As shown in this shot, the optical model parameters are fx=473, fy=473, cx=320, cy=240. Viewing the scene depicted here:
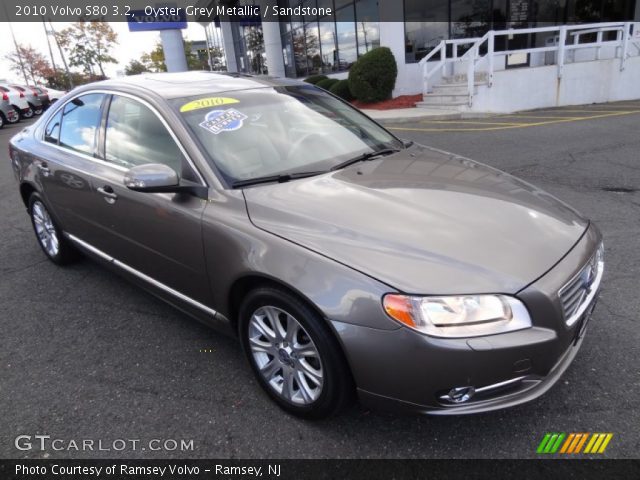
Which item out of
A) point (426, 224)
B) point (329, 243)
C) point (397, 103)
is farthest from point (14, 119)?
point (426, 224)

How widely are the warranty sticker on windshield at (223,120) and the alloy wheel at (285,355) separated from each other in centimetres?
115

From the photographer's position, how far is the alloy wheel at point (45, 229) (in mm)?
4305

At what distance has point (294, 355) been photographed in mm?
2281

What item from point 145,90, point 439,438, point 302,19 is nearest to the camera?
point 439,438

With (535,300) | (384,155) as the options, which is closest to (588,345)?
(535,300)

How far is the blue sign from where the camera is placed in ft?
98.1

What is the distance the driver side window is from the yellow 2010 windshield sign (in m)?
0.18

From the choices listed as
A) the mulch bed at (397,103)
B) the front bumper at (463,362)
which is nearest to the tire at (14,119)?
the mulch bed at (397,103)

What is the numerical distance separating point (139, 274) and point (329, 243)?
5.52 ft

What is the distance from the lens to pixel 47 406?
8.57 ft

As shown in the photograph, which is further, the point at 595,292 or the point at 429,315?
the point at 595,292

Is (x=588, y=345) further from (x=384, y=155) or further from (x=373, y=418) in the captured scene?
(x=384, y=155)

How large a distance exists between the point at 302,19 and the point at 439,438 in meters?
22.7

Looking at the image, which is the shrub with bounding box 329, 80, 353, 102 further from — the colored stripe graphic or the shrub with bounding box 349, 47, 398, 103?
the colored stripe graphic
